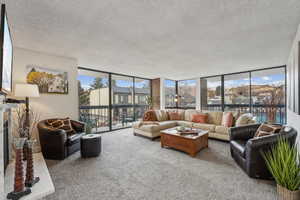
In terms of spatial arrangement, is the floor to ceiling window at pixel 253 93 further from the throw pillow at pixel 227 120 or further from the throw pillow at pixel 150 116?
the throw pillow at pixel 150 116

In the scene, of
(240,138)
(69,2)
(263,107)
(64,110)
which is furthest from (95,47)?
(263,107)

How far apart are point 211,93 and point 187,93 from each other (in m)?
1.32

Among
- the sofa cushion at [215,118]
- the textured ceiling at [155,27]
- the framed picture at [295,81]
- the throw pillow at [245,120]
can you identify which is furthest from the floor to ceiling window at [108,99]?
the framed picture at [295,81]

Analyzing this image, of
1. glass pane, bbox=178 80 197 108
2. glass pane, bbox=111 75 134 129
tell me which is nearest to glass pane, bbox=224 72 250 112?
glass pane, bbox=178 80 197 108

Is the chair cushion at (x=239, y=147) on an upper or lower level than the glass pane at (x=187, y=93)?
lower

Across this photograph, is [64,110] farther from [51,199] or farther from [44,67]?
[51,199]

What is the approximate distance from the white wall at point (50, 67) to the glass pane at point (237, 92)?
612cm

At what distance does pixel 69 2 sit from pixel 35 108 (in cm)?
276

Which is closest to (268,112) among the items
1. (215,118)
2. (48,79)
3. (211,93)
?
(211,93)

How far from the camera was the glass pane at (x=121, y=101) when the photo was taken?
5664mm

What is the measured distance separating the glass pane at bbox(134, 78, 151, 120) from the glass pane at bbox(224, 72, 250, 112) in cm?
369

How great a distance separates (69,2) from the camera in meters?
1.64

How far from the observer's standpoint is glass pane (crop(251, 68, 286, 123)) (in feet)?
15.8

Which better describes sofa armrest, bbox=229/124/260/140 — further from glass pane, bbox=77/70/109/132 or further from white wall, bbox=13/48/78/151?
glass pane, bbox=77/70/109/132
